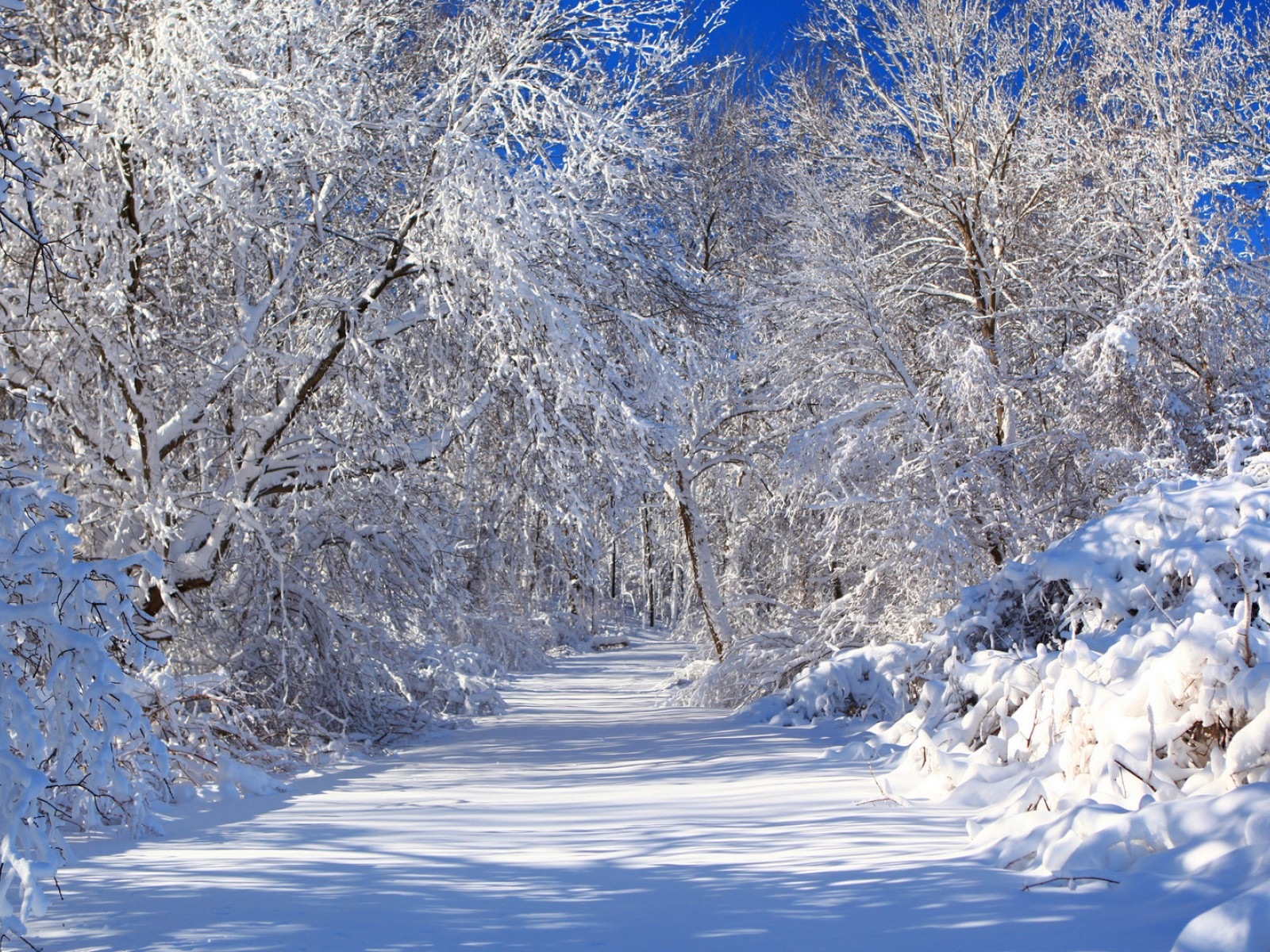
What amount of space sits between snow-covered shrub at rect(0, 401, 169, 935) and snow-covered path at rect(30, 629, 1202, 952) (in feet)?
1.77

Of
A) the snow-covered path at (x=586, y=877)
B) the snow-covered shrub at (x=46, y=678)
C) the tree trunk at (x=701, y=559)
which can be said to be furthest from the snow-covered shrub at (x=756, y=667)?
the snow-covered shrub at (x=46, y=678)

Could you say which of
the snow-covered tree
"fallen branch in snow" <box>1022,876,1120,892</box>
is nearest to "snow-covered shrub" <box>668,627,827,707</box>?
the snow-covered tree

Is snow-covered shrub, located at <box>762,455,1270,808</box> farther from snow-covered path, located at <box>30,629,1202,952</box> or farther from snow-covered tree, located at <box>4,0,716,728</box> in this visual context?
snow-covered tree, located at <box>4,0,716,728</box>

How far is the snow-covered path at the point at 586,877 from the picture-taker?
9.53 ft

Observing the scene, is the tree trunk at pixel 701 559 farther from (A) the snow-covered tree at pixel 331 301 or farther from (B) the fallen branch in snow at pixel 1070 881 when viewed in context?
(B) the fallen branch in snow at pixel 1070 881

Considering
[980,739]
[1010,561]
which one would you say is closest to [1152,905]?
[980,739]

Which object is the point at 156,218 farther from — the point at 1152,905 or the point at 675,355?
the point at 1152,905

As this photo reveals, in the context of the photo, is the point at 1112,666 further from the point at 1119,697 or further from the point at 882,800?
the point at 882,800

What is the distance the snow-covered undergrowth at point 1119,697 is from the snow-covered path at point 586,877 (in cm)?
24

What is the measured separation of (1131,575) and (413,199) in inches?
218

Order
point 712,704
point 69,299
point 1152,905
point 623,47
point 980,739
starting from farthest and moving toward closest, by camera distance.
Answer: point 712,704 < point 623,47 < point 69,299 < point 980,739 < point 1152,905

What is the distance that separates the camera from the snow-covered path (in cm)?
291

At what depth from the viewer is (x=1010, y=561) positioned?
6926mm

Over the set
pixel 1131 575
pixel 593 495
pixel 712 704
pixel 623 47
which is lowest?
pixel 712 704
